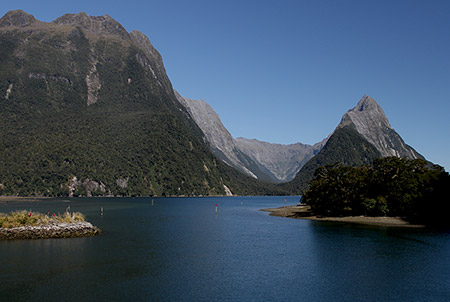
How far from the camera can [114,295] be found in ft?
149

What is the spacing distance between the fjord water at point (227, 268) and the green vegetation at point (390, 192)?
38.6 m

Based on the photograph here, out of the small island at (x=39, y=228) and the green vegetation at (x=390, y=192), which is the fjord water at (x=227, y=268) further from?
the green vegetation at (x=390, y=192)

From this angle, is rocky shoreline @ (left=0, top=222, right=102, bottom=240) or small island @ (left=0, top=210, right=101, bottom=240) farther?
small island @ (left=0, top=210, right=101, bottom=240)

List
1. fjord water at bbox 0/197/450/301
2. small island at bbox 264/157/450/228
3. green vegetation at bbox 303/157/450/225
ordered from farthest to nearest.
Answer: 1. green vegetation at bbox 303/157/450/225
2. small island at bbox 264/157/450/228
3. fjord water at bbox 0/197/450/301

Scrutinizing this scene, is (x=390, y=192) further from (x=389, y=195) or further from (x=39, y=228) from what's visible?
(x=39, y=228)

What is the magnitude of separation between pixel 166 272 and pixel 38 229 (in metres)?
45.6

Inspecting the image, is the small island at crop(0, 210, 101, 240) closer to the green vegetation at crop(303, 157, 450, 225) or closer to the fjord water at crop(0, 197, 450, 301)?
the fjord water at crop(0, 197, 450, 301)

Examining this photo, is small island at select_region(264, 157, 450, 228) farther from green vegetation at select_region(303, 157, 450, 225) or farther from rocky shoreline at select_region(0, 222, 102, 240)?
rocky shoreline at select_region(0, 222, 102, 240)

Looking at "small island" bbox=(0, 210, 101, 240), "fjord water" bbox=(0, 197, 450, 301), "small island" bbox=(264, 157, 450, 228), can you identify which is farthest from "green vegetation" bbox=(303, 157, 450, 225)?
"small island" bbox=(0, 210, 101, 240)

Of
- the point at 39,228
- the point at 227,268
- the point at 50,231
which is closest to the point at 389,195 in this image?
the point at 227,268

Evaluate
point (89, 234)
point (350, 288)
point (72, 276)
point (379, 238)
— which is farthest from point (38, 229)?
point (379, 238)

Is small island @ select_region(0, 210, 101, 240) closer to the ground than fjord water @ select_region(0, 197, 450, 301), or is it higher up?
higher up

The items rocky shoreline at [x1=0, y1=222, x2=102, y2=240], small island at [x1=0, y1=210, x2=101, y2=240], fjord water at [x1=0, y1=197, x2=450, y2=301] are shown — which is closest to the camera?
fjord water at [x1=0, y1=197, x2=450, y2=301]

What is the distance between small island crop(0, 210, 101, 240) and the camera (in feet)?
285
